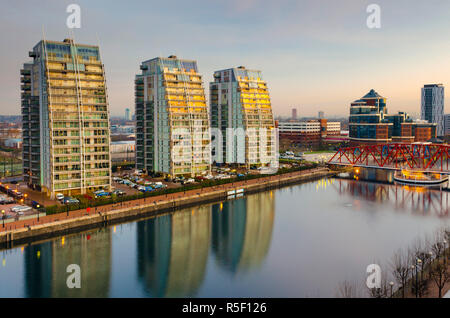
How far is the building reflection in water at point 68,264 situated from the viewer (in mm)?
34884

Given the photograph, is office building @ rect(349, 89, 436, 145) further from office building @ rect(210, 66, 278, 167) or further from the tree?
the tree

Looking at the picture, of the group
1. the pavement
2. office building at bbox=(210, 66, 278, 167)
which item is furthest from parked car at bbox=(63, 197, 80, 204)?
office building at bbox=(210, 66, 278, 167)

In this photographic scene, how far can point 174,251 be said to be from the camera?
45875 mm

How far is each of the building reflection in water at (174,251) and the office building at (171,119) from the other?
21.3 m

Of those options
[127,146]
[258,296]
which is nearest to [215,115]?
[127,146]

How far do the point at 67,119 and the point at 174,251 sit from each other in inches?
1202

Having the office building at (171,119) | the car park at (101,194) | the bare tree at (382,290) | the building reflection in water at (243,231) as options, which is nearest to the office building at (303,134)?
the office building at (171,119)

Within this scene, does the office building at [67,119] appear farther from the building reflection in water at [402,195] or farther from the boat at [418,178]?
the boat at [418,178]

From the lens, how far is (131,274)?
127 ft

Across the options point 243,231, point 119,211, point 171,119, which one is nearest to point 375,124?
point 171,119

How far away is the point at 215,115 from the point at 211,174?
23.4 metres

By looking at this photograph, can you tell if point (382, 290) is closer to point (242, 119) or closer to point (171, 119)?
point (171, 119)

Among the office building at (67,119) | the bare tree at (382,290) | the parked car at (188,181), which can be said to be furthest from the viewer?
the parked car at (188,181)

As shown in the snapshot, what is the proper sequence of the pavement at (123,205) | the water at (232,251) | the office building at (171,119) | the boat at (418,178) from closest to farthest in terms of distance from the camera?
1. the water at (232,251)
2. the pavement at (123,205)
3. the office building at (171,119)
4. the boat at (418,178)
